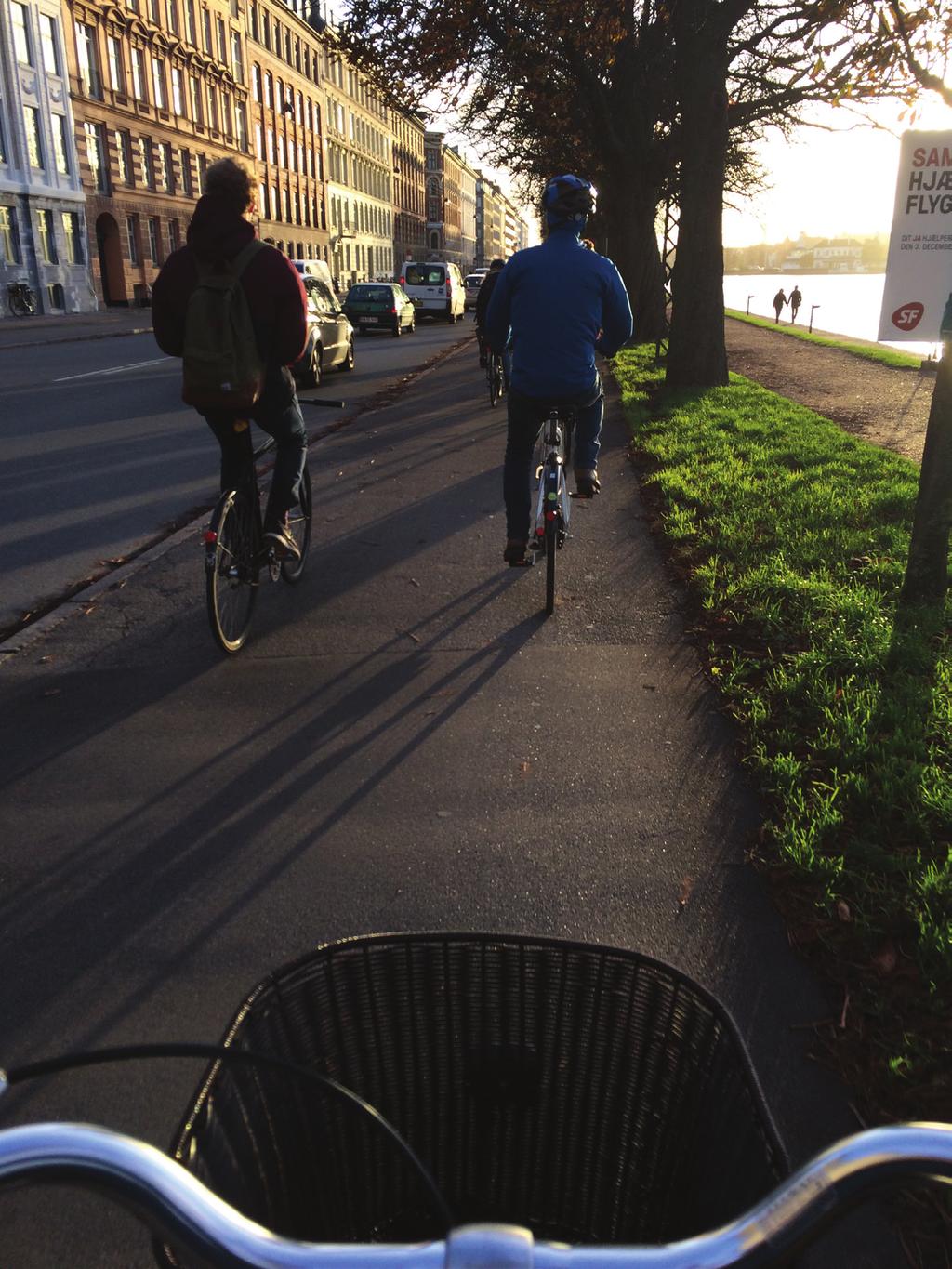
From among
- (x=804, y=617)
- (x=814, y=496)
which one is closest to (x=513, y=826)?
(x=804, y=617)

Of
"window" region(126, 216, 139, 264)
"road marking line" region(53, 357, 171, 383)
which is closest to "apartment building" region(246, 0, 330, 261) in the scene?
"window" region(126, 216, 139, 264)

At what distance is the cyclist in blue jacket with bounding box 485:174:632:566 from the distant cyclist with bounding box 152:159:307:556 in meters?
1.27

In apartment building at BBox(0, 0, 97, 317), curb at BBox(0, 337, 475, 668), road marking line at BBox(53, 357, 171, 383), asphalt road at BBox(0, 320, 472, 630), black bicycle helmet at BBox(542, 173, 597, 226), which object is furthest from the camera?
apartment building at BBox(0, 0, 97, 317)

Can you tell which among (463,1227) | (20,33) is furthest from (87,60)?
(463,1227)

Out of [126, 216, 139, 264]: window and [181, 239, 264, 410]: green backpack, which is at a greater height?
[126, 216, 139, 264]: window

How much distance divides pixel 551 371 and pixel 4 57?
42793 mm

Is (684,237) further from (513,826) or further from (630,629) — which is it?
(513,826)

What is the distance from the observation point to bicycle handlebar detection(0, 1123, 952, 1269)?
0.79 m

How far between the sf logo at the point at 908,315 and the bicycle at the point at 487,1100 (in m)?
5.68

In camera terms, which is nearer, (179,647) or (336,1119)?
(336,1119)

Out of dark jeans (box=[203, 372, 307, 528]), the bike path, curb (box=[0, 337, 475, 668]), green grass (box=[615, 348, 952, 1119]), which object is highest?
dark jeans (box=[203, 372, 307, 528])

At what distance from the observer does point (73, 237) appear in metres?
44.9

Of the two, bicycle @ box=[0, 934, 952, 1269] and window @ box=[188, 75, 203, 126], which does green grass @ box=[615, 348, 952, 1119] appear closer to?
bicycle @ box=[0, 934, 952, 1269]

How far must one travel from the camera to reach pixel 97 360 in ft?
71.5
